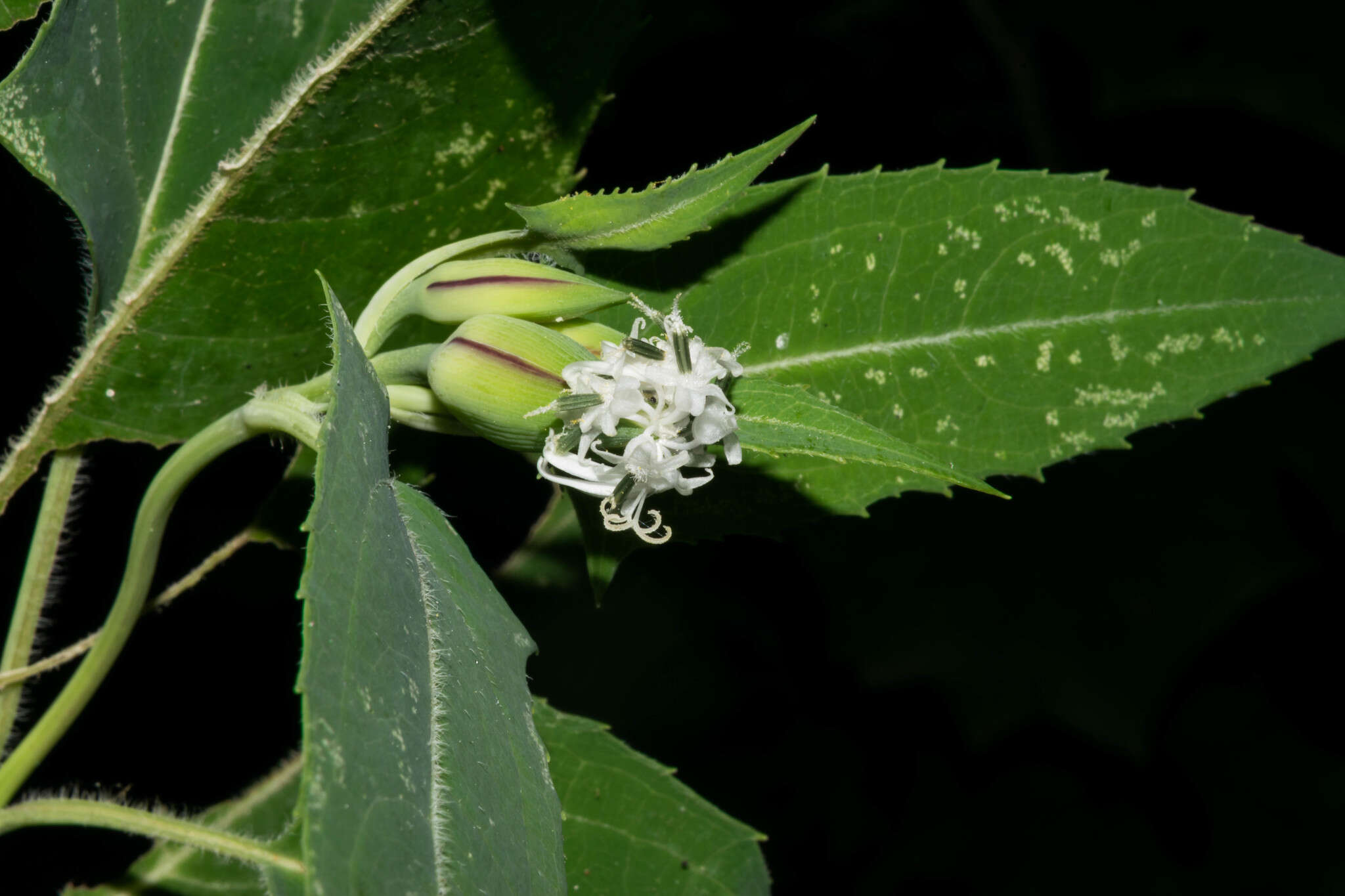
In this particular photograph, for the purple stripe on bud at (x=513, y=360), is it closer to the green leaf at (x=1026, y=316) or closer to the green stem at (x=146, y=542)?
the green stem at (x=146, y=542)

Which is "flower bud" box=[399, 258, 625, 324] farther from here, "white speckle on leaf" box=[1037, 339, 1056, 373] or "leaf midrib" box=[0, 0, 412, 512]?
"white speckle on leaf" box=[1037, 339, 1056, 373]

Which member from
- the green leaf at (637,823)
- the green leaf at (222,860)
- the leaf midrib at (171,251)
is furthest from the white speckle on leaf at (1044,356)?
the green leaf at (222,860)

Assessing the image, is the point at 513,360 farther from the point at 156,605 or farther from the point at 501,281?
the point at 156,605

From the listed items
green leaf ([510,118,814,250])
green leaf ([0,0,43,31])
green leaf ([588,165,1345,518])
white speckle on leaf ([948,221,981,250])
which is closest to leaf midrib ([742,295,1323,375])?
green leaf ([588,165,1345,518])

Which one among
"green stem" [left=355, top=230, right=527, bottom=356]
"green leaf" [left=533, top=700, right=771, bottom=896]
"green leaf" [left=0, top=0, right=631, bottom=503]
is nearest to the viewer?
"green stem" [left=355, top=230, right=527, bottom=356]

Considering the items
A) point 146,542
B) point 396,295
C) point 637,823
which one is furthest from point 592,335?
point 637,823

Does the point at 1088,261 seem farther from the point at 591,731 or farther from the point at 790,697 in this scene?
the point at 790,697

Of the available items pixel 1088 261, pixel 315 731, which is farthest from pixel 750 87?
pixel 315 731
